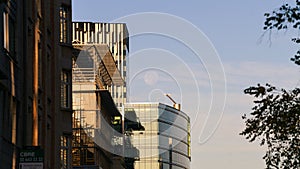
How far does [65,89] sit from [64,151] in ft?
14.0

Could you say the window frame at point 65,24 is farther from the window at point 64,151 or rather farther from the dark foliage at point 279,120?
the dark foliage at point 279,120

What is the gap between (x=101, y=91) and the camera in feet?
315

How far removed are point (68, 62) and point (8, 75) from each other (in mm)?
21846

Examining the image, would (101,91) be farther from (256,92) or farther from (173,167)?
(173,167)

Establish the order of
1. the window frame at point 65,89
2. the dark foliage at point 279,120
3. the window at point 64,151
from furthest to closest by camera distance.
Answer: the window at point 64,151, the window frame at point 65,89, the dark foliage at point 279,120

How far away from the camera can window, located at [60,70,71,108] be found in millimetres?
61156

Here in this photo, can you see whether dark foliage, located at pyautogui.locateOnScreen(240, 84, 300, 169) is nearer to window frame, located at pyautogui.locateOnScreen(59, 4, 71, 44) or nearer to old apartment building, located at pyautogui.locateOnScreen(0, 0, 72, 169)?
old apartment building, located at pyautogui.locateOnScreen(0, 0, 72, 169)

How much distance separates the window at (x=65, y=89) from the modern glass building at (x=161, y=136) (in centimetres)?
9647

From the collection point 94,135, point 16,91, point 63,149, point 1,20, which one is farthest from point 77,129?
point 1,20

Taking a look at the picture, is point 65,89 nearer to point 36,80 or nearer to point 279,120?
point 36,80

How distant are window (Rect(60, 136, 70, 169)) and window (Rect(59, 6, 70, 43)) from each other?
21.1ft

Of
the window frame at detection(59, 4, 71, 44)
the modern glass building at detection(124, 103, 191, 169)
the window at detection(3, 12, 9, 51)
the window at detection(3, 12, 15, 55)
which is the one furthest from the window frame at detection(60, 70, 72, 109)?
the modern glass building at detection(124, 103, 191, 169)

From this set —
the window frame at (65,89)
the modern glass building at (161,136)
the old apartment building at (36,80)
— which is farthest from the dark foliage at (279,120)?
the modern glass building at (161,136)

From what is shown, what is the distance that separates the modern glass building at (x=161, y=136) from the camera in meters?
168
